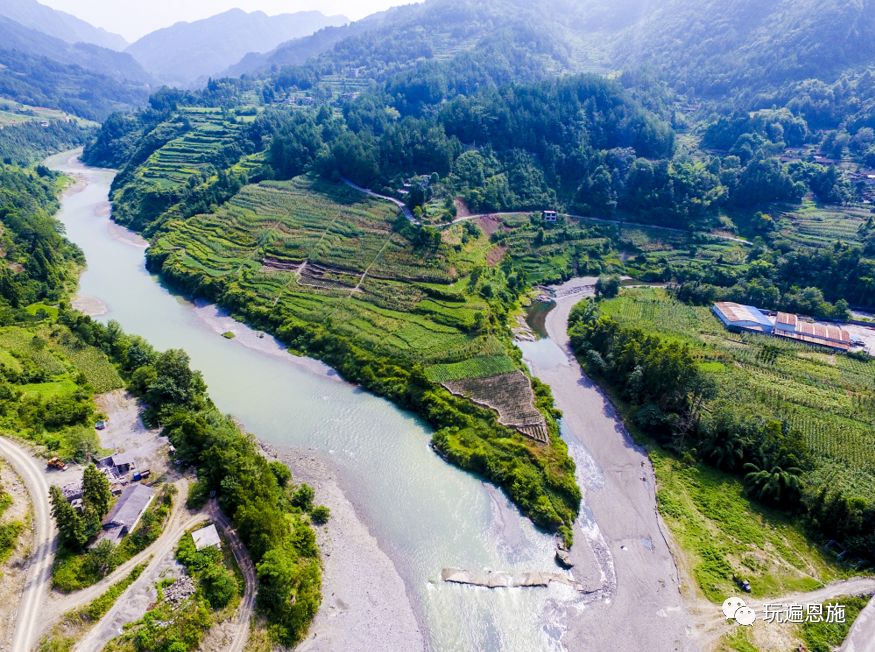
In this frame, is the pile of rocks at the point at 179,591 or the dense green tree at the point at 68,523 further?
the dense green tree at the point at 68,523

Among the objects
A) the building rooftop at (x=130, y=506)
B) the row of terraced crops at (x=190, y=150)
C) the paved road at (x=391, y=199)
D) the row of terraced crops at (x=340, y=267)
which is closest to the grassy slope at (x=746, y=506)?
the row of terraced crops at (x=340, y=267)

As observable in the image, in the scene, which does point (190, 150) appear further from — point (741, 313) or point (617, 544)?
point (617, 544)

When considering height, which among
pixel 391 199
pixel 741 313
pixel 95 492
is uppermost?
pixel 391 199

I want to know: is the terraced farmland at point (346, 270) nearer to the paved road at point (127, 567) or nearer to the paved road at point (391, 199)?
the paved road at point (391, 199)

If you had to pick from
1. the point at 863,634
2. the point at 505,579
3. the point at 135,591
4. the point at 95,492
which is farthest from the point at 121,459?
the point at 863,634

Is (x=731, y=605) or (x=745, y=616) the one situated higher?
(x=731, y=605)

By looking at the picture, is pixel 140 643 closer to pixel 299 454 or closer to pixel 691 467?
pixel 299 454
